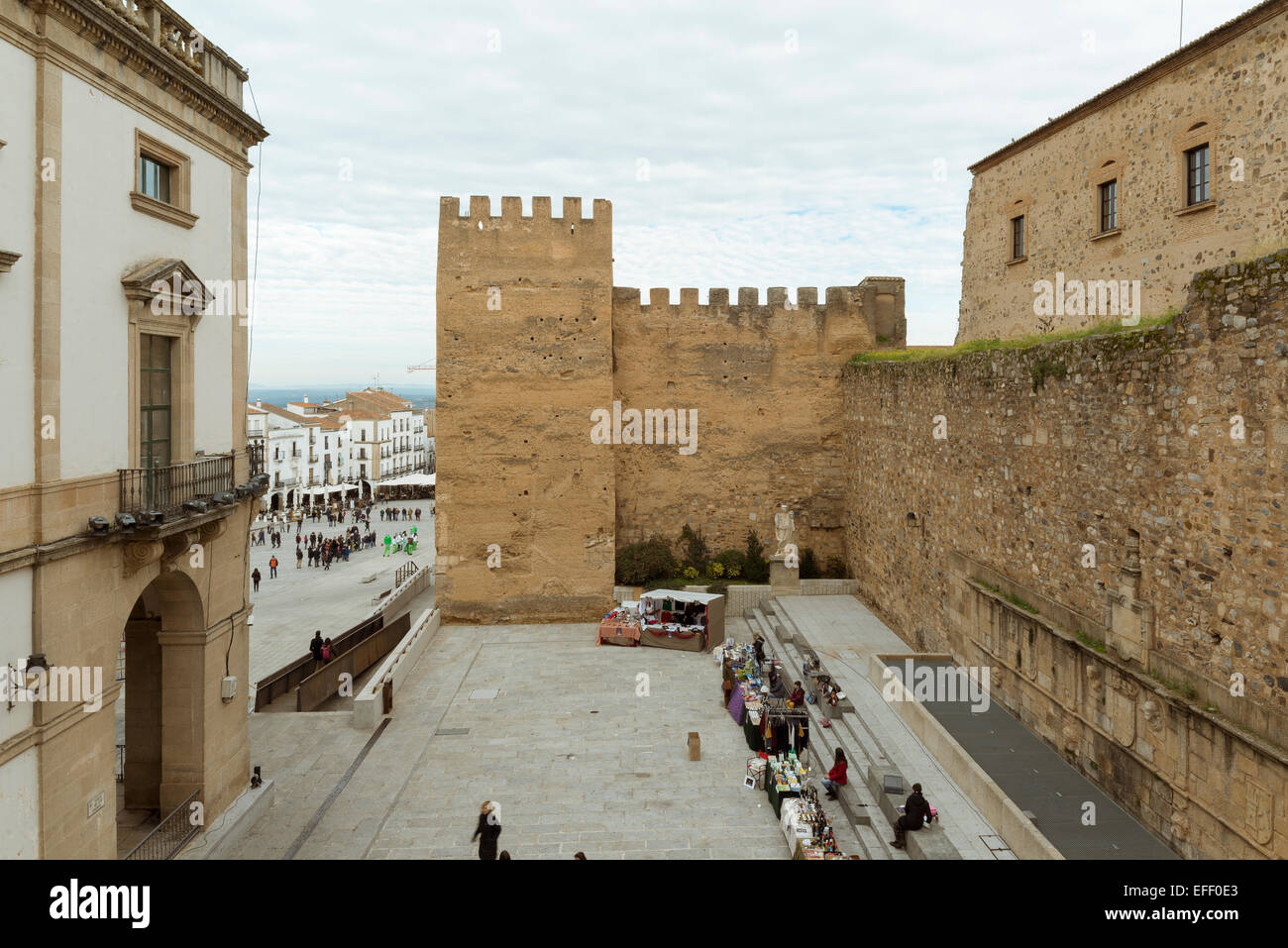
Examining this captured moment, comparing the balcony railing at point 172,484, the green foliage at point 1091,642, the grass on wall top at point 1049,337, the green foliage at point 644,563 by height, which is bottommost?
the green foliage at point 644,563

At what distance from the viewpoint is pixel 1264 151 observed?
1119cm

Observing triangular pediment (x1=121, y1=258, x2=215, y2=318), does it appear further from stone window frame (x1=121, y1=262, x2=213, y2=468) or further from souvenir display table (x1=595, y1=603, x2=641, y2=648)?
souvenir display table (x1=595, y1=603, x2=641, y2=648)

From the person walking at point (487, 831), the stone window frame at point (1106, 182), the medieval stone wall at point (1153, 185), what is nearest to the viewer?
the person walking at point (487, 831)

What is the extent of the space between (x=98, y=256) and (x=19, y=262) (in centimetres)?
105

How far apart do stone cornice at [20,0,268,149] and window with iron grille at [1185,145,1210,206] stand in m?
13.3

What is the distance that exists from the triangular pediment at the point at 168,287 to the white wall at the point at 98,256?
106 millimetres

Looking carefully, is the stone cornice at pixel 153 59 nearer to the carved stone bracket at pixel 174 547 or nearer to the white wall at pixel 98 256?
the white wall at pixel 98 256

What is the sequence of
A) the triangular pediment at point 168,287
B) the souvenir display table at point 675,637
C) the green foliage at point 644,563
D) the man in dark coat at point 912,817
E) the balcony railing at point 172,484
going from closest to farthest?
the balcony railing at point 172,484 < the triangular pediment at point 168,287 < the man in dark coat at point 912,817 < the souvenir display table at point 675,637 < the green foliage at point 644,563

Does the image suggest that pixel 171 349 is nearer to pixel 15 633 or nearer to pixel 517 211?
pixel 15 633

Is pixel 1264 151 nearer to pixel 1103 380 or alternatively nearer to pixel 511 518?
pixel 1103 380

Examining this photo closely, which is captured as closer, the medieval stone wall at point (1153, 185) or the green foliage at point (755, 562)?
the medieval stone wall at point (1153, 185)

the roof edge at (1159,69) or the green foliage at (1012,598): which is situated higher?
the roof edge at (1159,69)

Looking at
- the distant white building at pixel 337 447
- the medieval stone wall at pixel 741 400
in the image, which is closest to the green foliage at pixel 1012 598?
the medieval stone wall at pixel 741 400

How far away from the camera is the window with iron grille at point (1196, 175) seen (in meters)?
12.4
